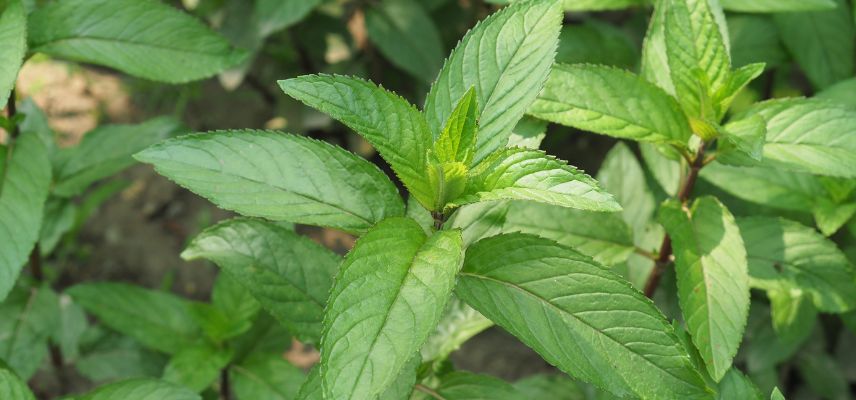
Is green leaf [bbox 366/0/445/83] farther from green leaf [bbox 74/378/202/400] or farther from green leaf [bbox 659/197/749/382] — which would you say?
green leaf [bbox 74/378/202/400]

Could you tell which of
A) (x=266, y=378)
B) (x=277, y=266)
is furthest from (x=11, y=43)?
(x=266, y=378)

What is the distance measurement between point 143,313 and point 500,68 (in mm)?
1322

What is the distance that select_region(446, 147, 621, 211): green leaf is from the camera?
1262 mm

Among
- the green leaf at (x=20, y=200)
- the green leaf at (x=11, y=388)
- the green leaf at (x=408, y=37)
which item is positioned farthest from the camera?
the green leaf at (x=408, y=37)

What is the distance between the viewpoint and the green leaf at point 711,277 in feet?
5.18

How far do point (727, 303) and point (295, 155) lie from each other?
873 mm

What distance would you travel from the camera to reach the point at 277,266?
1666mm

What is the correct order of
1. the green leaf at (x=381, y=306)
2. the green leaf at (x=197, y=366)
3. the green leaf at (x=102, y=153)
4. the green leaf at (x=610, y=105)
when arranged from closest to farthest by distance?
the green leaf at (x=381, y=306)
the green leaf at (x=610, y=105)
the green leaf at (x=197, y=366)
the green leaf at (x=102, y=153)

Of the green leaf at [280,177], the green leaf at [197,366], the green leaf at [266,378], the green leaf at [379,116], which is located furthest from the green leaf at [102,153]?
the green leaf at [379,116]

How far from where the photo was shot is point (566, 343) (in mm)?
1387

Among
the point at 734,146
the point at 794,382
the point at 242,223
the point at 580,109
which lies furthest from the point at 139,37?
the point at 794,382

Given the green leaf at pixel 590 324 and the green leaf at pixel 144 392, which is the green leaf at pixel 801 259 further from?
the green leaf at pixel 144 392

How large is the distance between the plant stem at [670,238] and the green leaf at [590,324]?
1.54 ft

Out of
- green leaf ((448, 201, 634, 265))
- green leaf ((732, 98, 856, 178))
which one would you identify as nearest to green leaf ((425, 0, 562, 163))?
green leaf ((448, 201, 634, 265))
